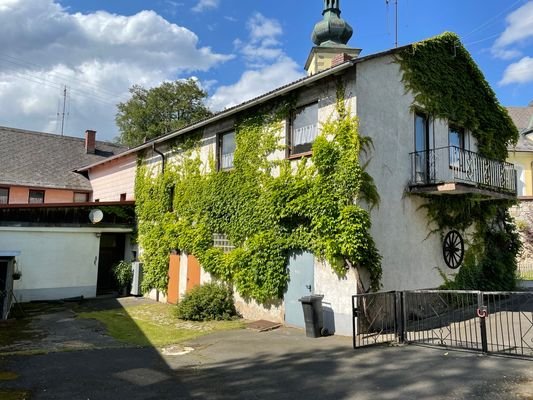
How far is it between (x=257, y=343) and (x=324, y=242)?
2859 mm

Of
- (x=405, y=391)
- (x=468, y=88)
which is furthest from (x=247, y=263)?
(x=468, y=88)

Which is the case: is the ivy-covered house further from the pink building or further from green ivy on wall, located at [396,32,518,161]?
the pink building

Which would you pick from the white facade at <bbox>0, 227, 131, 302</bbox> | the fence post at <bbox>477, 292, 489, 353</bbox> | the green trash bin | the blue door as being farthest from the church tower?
the fence post at <bbox>477, 292, 489, 353</bbox>

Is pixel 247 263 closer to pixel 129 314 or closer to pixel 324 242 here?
pixel 324 242

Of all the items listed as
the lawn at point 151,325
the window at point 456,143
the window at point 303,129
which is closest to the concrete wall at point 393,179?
the window at point 303,129

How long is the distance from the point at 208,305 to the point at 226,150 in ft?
17.1

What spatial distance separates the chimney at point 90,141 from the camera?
30672 mm

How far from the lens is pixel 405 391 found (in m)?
6.12

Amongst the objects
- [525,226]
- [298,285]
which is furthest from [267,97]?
[525,226]

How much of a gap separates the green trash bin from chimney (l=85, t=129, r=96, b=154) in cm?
2565

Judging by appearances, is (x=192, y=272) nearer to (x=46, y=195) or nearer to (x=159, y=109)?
(x=46, y=195)

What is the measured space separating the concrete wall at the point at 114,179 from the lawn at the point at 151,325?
7.51 m

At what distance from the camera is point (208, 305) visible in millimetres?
12734

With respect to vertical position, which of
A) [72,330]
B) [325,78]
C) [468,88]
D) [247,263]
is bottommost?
[72,330]
